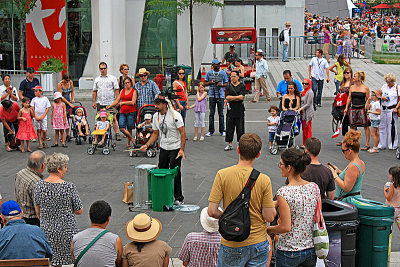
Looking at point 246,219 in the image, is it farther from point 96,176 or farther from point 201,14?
point 201,14

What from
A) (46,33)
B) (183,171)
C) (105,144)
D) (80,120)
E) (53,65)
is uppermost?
(46,33)

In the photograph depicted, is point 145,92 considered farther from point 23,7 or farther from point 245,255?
point 23,7

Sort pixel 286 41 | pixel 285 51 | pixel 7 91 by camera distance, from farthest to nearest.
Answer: pixel 285 51 → pixel 286 41 → pixel 7 91

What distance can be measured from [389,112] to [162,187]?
6424 mm

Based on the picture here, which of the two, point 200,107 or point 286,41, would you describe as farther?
point 286,41

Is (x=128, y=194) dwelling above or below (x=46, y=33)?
below

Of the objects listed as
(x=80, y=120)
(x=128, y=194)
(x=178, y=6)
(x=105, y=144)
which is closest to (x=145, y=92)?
(x=105, y=144)

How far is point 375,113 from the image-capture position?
1437cm

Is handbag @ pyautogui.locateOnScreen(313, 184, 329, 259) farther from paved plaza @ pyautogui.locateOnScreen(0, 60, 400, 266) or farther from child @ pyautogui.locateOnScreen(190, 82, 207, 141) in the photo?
child @ pyautogui.locateOnScreen(190, 82, 207, 141)

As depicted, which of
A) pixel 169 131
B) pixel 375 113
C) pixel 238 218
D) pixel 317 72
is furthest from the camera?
pixel 317 72

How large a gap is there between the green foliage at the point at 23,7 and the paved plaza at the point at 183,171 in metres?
8.86

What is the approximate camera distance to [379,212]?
6.69 m

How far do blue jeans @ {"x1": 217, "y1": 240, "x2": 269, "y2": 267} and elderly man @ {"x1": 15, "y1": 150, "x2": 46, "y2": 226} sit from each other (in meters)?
2.80

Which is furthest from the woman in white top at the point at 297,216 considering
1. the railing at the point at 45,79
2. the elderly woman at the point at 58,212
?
the railing at the point at 45,79
